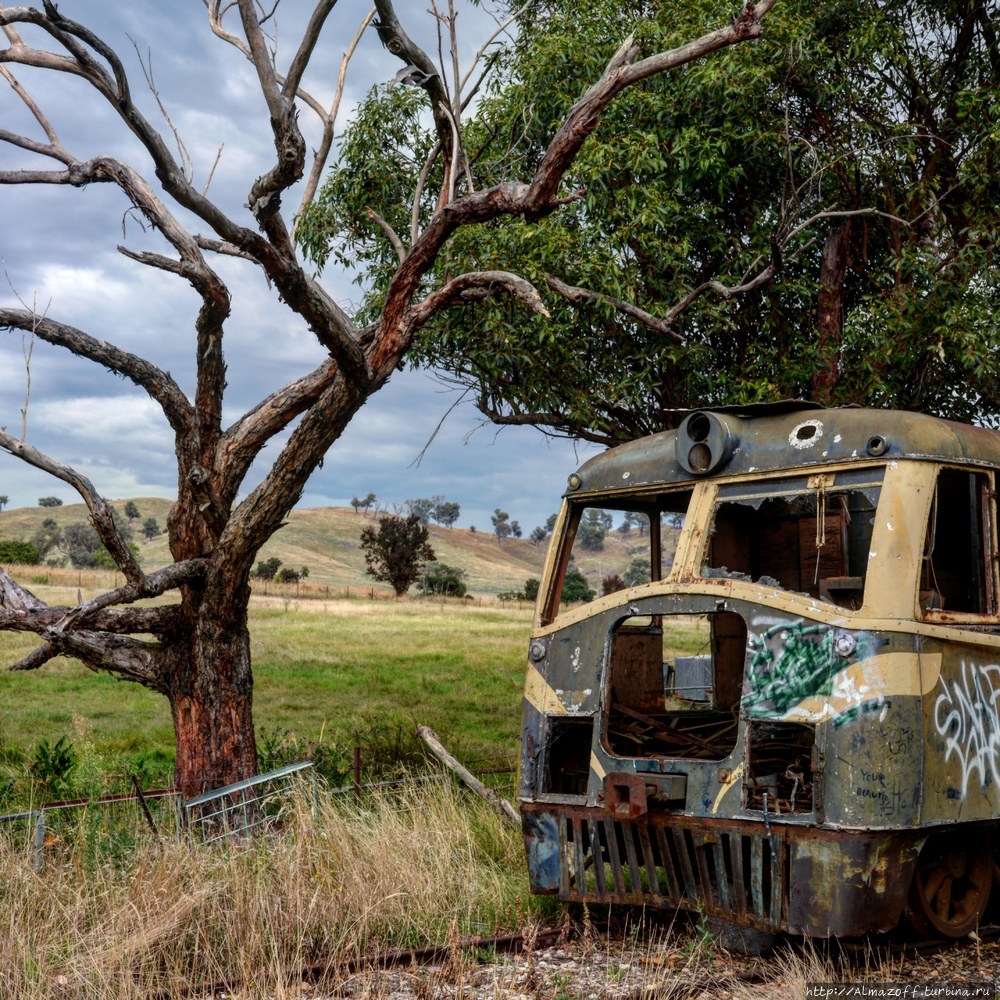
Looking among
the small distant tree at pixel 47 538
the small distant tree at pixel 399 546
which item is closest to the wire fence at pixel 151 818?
the small distant tree at pixel 399 546

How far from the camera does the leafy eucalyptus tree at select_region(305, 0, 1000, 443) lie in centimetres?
1157

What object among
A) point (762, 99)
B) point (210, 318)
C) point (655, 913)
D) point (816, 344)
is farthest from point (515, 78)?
point (655, 913)

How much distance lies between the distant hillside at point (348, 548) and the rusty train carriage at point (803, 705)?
9628cm

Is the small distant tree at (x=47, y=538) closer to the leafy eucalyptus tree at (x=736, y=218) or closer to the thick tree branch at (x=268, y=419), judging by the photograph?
the leafy eucalyptus tree at (x=736, y=218)

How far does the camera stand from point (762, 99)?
12.1m

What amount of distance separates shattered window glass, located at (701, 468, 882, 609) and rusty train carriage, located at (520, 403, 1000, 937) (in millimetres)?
25

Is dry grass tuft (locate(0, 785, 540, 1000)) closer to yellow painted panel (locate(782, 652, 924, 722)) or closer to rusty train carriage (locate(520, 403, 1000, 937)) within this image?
rusty train carriage (locate(520, 403, 1000, 937))

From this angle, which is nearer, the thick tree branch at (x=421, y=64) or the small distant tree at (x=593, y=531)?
the thick tree branch at (x=421, y=64)

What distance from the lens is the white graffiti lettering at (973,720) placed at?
580 cm

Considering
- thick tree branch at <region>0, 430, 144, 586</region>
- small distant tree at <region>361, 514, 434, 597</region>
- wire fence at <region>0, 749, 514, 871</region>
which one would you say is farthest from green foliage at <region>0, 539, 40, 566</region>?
wire fence at <region>0, 749, 514, 871</region>

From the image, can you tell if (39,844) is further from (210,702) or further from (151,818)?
(210,702)

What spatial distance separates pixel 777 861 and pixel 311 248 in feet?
31.3

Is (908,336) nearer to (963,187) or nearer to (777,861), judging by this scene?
(963,187)

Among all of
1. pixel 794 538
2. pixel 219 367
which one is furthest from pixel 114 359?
pixel 794 538
